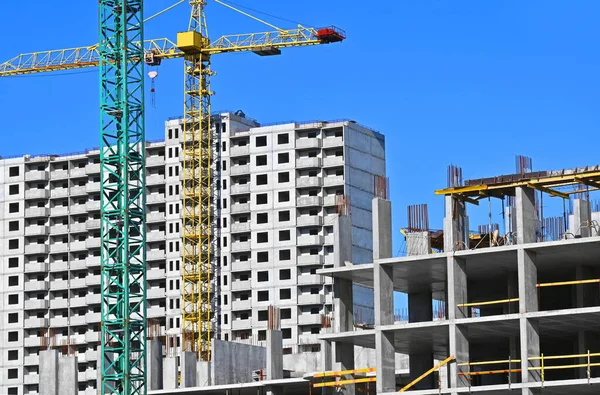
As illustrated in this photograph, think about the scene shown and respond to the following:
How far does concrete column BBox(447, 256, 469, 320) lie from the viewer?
57.7 metres

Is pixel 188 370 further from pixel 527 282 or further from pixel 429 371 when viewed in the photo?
pixel 527 282

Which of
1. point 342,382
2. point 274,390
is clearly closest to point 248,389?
point 274,390

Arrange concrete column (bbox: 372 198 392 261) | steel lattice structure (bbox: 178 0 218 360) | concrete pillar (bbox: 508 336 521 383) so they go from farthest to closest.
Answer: steel lattice structure (bbox: 178 0 218 360)
concrete column (bbox: 372 198 392 261)
concrete pillar (bbox: 508 336 521 383)

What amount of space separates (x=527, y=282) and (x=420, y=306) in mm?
9186

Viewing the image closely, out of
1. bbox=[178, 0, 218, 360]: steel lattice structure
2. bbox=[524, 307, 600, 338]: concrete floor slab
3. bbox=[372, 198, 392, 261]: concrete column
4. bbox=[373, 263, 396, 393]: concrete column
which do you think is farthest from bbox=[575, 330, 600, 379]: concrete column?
bbox=[178, 0, 218, 360]: steel lattice structure

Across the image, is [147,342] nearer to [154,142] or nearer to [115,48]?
[115,48]

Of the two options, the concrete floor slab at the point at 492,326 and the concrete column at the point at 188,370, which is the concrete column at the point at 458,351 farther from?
the concrete column at the point at 188,370

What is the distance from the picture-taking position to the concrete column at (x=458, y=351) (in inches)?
2253

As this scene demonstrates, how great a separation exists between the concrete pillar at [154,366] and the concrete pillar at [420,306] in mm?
16052

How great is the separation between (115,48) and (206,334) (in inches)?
2302

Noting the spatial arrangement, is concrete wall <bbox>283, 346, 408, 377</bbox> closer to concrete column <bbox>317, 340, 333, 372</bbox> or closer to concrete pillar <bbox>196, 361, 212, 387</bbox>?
concrete pillar <bbox>196, 361, 212, 387</bbox>

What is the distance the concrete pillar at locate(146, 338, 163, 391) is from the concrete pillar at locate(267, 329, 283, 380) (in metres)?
9.30

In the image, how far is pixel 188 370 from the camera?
7569cm

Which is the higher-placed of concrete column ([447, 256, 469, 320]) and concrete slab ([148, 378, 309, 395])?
concrete column ([447, 256, 469, 320])
